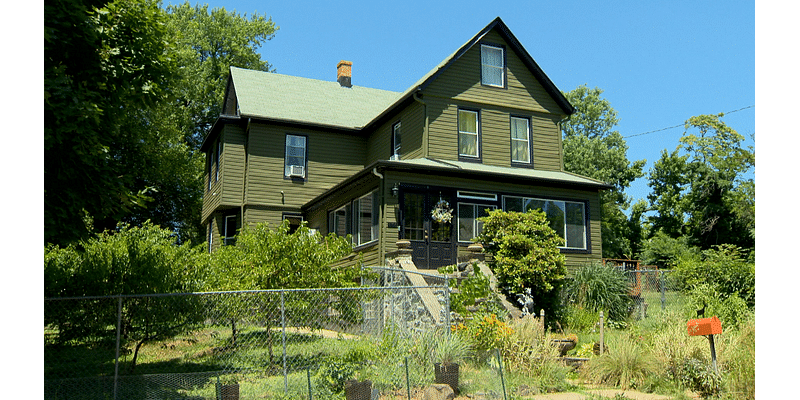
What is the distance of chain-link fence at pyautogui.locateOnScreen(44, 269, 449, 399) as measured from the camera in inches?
383

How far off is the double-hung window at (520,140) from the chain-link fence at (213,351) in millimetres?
9574

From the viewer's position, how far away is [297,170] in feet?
78.8

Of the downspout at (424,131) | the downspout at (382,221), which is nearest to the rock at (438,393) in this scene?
the downspout at (382,221)

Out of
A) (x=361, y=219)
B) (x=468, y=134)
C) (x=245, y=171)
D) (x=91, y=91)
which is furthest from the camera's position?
(x=245, y=171)

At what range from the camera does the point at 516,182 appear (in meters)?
20.3

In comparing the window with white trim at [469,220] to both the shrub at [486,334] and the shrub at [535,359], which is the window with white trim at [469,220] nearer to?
the shrub at [486,334]

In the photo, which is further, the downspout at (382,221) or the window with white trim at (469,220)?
the window with white trim at (469,220)

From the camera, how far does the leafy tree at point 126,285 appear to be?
35.2 feet

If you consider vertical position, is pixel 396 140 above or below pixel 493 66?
below

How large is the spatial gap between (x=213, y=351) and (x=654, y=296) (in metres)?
12.9

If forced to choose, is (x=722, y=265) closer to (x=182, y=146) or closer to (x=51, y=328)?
(x=51, y=328)

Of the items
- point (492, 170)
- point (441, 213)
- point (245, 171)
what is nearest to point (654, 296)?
point (492, 170)

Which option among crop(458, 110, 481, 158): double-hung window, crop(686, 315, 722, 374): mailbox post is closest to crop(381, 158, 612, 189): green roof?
crop(458, 110, 481, 158): double-hung window

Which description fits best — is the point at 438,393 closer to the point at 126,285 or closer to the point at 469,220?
the point at 126,285
